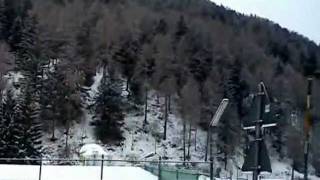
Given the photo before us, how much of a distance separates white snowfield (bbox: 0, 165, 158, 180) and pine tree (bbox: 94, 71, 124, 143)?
59207 millimetres

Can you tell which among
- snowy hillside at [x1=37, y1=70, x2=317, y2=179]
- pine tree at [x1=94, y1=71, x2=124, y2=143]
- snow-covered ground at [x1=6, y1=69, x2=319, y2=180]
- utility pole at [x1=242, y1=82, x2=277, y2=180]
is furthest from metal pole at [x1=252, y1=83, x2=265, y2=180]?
pine tree at [x1=94, y1=71, x2=124, y2=143]

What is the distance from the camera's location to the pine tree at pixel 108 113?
89812mm

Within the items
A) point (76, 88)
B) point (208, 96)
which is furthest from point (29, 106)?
point (208, 96)

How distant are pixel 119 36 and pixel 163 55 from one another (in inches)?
384

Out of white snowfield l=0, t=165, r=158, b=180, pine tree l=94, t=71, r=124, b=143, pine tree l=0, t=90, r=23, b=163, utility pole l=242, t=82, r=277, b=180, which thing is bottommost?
white snowfield l=0, t=165, r=158, b=180

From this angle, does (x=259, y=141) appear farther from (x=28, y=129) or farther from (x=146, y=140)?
(x=146, y=140)

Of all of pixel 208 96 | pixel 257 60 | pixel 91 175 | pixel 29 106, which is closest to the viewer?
pixel 91 175

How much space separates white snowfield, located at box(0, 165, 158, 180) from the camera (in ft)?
81.5

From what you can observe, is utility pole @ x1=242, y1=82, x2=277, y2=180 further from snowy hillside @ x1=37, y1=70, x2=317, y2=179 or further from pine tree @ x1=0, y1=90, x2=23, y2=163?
snowy hillside @ x1=37, y1=70, x2=317, y2=179

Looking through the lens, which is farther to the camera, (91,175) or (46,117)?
(46,117)

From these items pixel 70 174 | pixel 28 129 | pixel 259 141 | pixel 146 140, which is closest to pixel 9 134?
pixel 28 129

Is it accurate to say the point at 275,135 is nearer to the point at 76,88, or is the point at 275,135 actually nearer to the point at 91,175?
the point at 76,88

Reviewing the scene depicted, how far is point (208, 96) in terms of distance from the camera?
10331cm

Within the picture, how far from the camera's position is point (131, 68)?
357 feet
